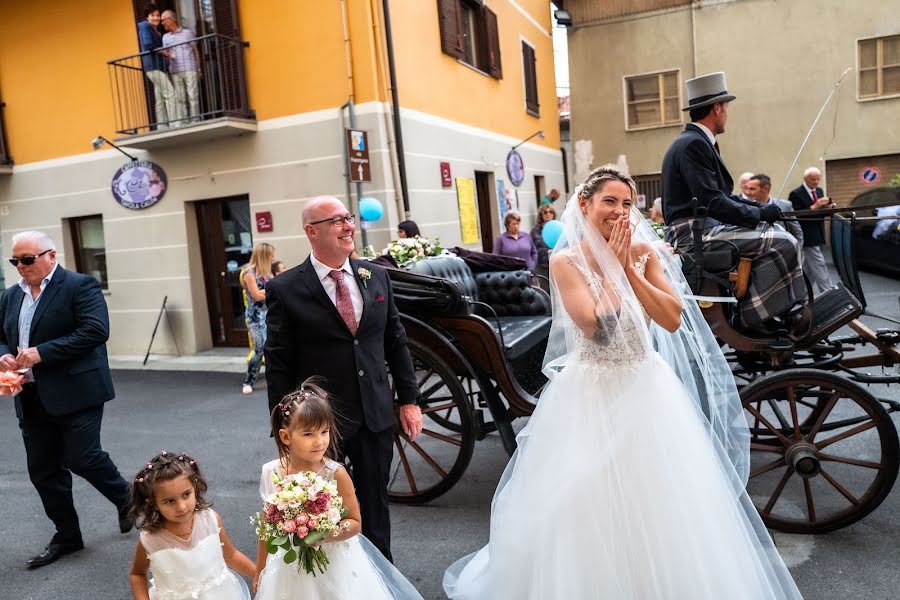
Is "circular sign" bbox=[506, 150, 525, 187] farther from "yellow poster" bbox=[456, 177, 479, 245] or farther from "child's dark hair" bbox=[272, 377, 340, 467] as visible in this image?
"child's dark hair" bbox=[272, 377, 340, 467]

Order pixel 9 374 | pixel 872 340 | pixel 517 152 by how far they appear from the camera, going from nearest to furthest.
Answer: pixel 9 374
pixel 872 340
pixel 517 152

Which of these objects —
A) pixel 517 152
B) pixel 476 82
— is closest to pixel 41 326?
pixel 476 82

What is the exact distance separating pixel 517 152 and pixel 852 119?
27.2ft

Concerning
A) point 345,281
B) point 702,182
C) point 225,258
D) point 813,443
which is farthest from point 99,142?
point 813,443

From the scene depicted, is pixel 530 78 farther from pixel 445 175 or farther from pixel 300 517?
pixel 300 517

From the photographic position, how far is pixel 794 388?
3598 millimetres

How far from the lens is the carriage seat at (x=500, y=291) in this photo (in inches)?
201

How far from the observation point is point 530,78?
15266mm

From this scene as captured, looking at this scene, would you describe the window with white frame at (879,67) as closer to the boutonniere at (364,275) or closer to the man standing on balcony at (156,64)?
the man standing on balcony at (156,64)

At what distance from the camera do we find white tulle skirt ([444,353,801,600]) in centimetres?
260

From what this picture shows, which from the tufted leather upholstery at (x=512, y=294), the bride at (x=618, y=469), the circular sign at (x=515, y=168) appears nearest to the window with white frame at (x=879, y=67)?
the circular sign at (x=515, y=168)

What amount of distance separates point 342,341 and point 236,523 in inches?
77.0

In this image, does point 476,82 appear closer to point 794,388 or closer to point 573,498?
point 794,388

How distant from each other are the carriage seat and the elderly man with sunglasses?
2.11m
